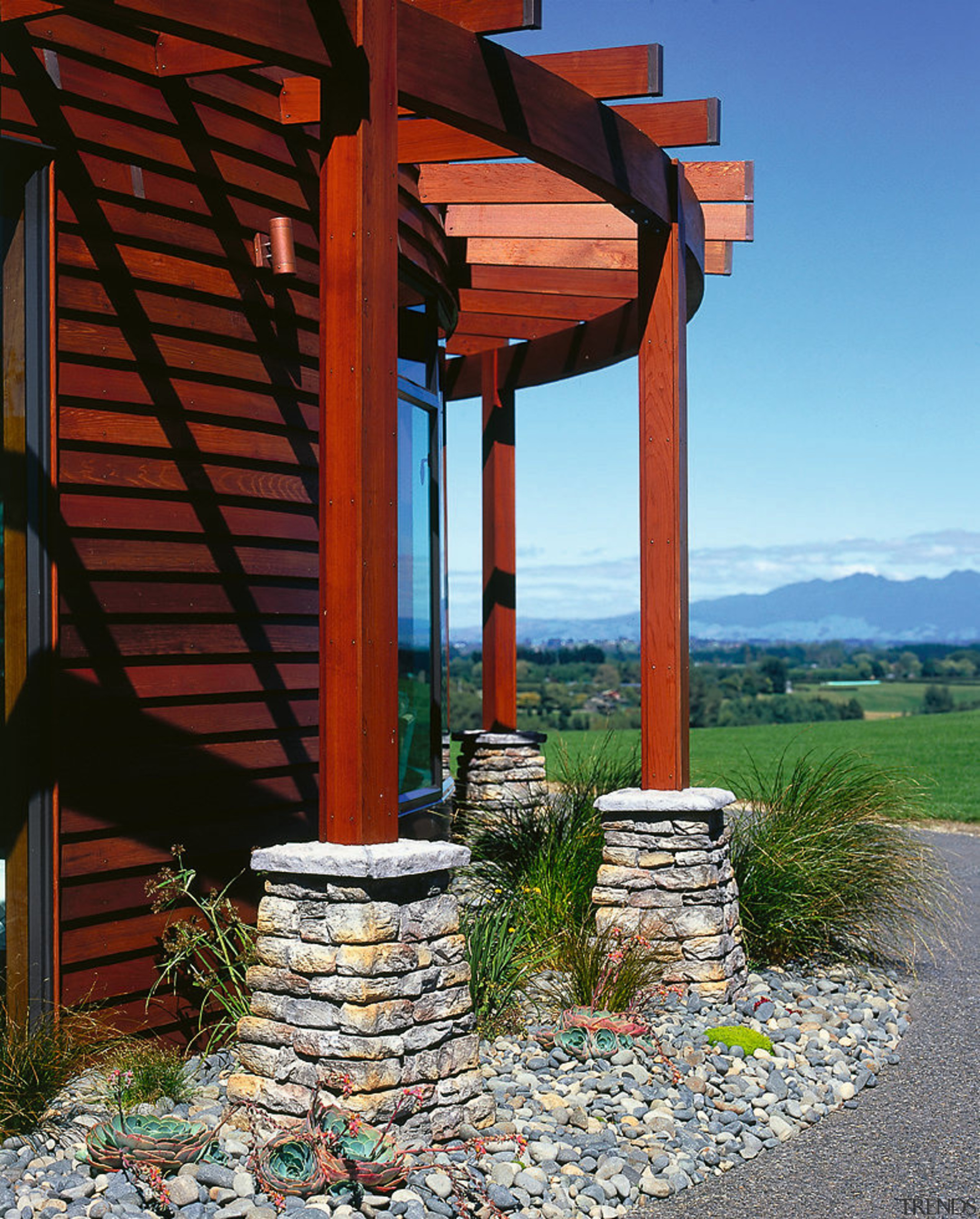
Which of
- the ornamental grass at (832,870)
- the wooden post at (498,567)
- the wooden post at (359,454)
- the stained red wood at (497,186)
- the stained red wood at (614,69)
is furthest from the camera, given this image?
the wooden post at (498,567)

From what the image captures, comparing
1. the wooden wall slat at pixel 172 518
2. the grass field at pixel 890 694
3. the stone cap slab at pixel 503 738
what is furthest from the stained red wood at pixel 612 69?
the grass field at pixel 890 694

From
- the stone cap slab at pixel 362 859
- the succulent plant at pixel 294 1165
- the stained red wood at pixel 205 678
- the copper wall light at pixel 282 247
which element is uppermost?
the copper wall light at pixel 282 247

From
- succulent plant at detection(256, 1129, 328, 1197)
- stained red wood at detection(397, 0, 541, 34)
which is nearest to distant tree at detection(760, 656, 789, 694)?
stained red wood at detection(397, 0, 541, 34)

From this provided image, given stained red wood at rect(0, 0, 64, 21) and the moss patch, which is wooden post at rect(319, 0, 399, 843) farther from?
the moss patch

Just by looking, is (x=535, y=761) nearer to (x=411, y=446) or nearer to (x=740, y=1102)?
(x=411, y=446)

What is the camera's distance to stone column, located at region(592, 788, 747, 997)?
507 centimetres

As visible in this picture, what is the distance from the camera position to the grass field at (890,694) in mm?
34750

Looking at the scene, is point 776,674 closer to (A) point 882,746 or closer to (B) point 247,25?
(A) point 882,746

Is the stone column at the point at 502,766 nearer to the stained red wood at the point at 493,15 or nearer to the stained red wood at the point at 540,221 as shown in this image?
the stained red wood at the point at 540,221

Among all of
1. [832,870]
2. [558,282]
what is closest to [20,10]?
[558,282]

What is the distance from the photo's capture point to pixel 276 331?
486 centimetres

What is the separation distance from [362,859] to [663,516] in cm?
275

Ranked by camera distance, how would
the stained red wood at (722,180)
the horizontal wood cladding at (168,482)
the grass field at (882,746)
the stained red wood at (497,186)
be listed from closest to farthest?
the horizontal wood cladding at (168,482) → the stained red wood at (497,186) → the stained red wood at (722,180) → the grass field at (882,746)

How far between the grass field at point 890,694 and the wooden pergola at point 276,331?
28848 millimetres
